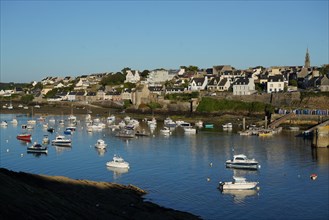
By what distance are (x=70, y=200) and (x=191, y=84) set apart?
60.8m

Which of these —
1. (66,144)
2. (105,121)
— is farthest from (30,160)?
(105,121)

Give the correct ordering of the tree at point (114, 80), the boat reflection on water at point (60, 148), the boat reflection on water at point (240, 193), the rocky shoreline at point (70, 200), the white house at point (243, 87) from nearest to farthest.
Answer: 1. the rocky shoreline at point (70, 200)
2. the boat reflection on water at point (240, 193)
3. the boat reflection on water at point (60, 148)
4. the white house at point (243, 87)
5. the tree at point (114, 80)

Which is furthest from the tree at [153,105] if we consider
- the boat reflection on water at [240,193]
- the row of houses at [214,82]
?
the boat reflection on water at [240,193]

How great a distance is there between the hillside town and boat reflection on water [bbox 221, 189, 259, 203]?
39289 millimetres

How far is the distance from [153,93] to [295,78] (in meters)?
22.9

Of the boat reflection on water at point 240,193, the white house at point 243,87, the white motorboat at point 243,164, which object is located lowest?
the boat reflection on water at point 240,193

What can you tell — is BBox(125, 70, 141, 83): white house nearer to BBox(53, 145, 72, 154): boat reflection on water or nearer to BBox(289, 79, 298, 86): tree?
BBox(289, 79, 298, 86): tree

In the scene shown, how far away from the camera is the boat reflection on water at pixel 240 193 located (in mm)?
21359

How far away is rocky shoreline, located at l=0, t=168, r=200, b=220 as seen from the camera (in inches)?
520

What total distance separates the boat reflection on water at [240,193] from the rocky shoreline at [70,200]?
4.02m

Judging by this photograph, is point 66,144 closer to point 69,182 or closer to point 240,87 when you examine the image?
point 69,182

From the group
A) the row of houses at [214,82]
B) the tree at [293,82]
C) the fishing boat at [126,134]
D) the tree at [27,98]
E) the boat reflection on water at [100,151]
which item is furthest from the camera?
the tree at [27,98]

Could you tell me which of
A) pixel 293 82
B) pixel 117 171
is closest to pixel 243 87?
pixel 293 82

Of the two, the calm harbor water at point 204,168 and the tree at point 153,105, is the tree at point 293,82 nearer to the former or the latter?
the tree at point 153,105
